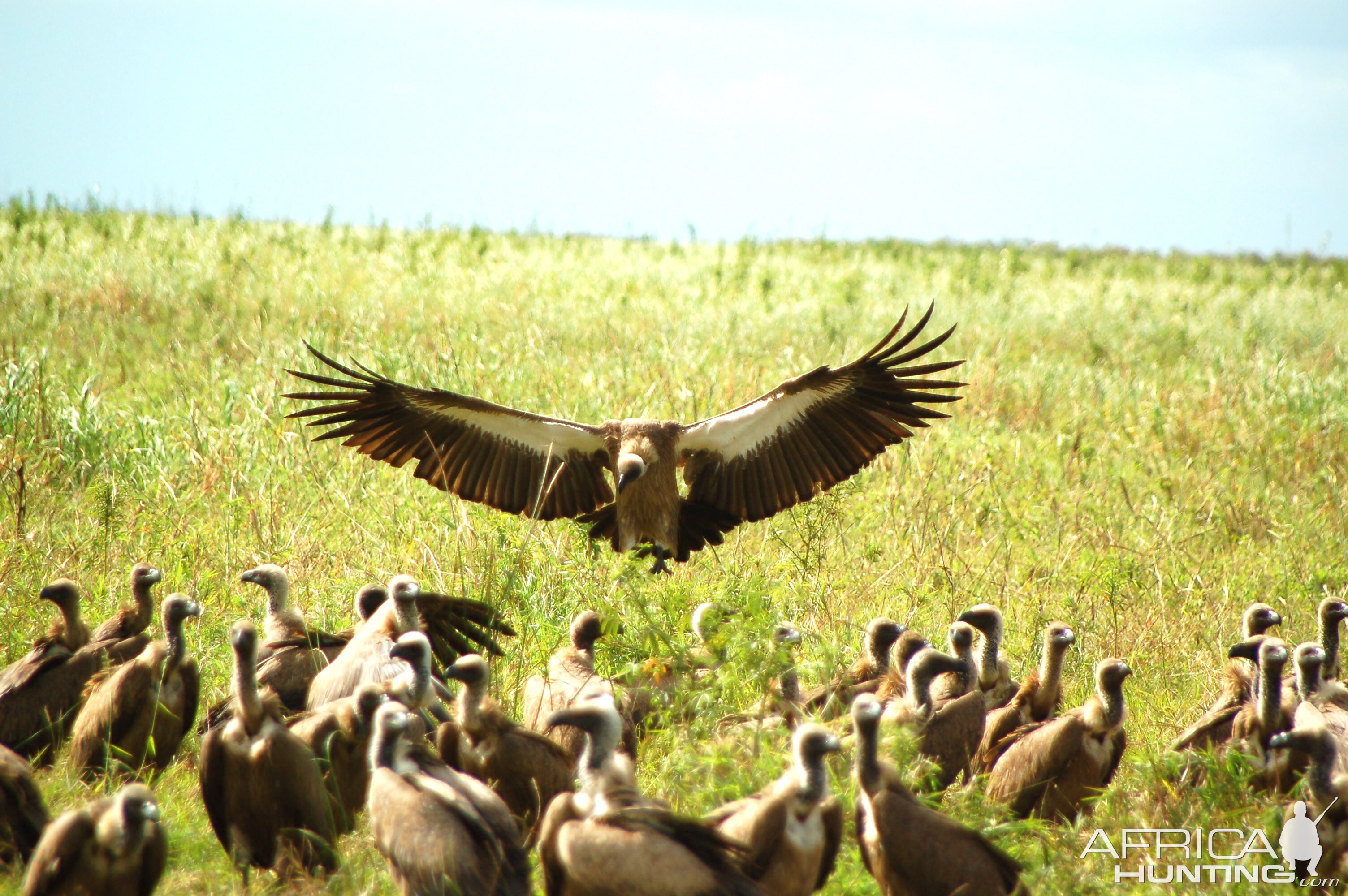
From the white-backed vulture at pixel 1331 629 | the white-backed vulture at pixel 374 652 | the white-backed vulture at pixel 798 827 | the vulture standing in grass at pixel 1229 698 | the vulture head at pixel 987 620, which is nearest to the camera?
the white-backed vulture at pixel 798 827

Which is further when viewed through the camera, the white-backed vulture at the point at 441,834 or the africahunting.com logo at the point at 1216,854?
the africahunting.com logo at the point at 1216,854

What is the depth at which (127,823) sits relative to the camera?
273cm

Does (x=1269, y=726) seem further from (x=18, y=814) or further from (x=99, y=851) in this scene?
(x=18, y=814)

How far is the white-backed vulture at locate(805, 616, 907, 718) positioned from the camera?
14.0ft

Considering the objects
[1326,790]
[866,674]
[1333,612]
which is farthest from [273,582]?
[1333,612]

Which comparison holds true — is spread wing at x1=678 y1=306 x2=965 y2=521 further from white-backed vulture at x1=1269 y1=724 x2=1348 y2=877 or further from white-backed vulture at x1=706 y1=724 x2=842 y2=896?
white-backed vulture at x1=706 y1=724 x2=842 y2=896

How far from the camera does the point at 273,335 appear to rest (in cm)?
1039

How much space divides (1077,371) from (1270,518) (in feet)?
13.5

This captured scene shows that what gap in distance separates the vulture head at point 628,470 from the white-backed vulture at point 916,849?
2.52m

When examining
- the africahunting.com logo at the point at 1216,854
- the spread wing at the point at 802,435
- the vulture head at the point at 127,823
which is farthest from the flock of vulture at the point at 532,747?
the spread wing at the point at 802,435

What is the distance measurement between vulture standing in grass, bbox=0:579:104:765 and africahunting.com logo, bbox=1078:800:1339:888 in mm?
3373

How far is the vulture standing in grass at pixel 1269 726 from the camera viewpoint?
146 inches

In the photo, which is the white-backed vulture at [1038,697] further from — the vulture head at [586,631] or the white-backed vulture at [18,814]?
the white-backed vulture at [18,814]

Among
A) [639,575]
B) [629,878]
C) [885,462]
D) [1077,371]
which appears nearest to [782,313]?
[1077,371]
